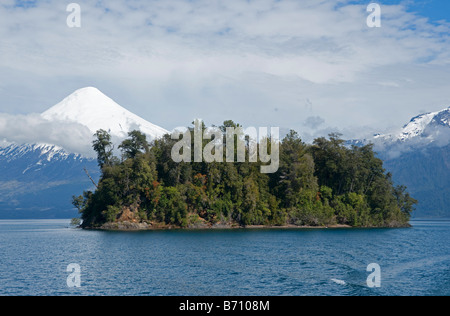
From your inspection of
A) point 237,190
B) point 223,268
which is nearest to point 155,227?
point 237,190

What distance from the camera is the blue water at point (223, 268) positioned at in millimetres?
32406

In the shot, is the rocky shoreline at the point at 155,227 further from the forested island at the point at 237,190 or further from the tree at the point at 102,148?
the tree at the point at 102,148

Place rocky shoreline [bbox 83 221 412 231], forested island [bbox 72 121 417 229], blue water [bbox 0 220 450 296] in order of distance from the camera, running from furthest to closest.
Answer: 1. forested island [bbox 72 121 417 229]
2. rocky shoreline [bbox 83 221 412 231]
3. blue water [bbox 0 220 450 296]

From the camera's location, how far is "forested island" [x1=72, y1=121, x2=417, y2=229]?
93.1 meters

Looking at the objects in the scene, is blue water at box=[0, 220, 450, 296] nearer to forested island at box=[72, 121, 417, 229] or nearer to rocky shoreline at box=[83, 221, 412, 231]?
rocky shoreline at box=[83, 221, 412, 231]

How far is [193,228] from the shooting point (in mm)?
93750

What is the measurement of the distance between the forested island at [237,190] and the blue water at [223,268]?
3044 centimetres

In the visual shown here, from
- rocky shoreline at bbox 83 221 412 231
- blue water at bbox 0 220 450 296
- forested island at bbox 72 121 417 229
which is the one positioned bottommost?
rocky shoreline at bbox 83 221 412 231

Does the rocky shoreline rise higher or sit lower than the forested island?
lower

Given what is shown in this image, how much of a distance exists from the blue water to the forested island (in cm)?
3044

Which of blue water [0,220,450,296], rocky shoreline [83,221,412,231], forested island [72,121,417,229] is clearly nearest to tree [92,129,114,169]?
forested island [72,121,417,229]

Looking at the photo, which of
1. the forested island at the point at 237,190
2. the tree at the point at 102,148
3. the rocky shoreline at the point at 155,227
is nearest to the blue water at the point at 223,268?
the rocky shoreline at the point at 155,227

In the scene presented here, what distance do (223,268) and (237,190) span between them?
185 feet
